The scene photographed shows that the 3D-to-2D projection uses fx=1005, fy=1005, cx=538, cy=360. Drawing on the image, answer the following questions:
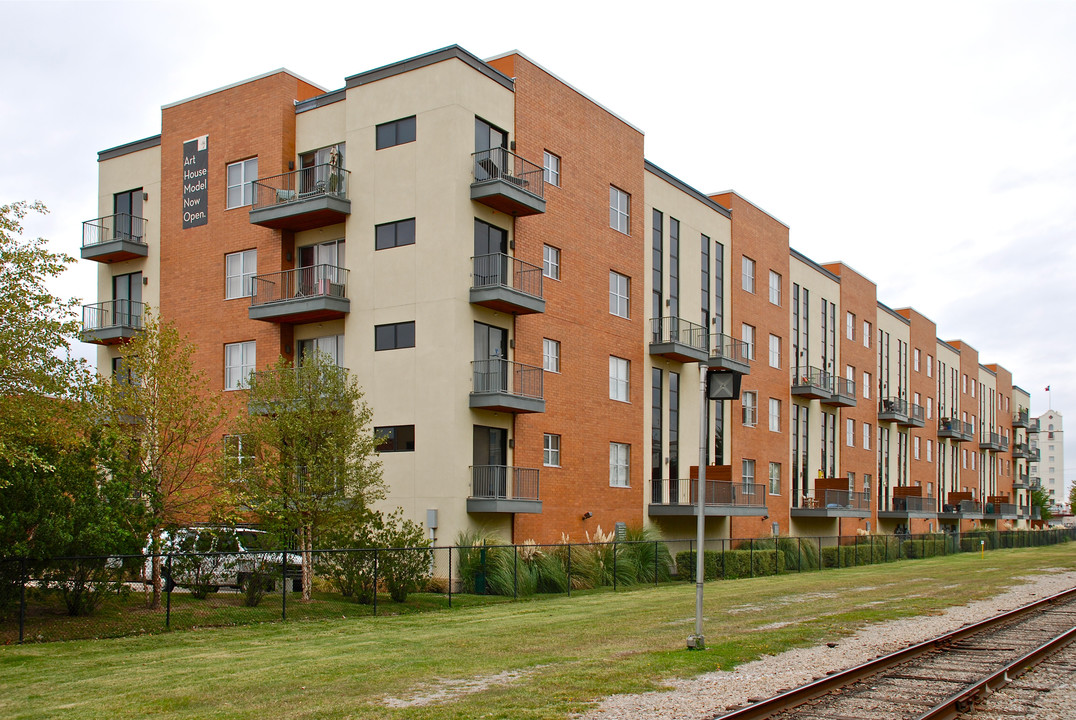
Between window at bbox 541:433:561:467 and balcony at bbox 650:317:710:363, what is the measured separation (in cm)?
765

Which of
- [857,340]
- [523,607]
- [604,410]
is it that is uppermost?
[857,340]

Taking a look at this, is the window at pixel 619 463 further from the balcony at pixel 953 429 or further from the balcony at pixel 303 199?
the balcony at pixel 953 429

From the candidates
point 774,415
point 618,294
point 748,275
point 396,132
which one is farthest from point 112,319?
point 774,415

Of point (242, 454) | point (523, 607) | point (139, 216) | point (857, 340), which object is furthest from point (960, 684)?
point (857, 340)

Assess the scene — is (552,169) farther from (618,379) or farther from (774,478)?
(774,478)

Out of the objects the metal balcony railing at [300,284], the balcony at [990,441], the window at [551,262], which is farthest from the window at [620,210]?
the balcony at [990,441]

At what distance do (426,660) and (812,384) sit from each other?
140 feet

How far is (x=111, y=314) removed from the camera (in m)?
40.9

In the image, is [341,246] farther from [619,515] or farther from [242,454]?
[619,515]

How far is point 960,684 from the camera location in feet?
42.2

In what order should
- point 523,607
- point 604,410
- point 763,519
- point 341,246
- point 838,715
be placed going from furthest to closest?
point 763,519 → point 604,410 → point 341,246 → point 523,607 → point 838,715

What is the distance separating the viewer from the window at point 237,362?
36250 millimetres

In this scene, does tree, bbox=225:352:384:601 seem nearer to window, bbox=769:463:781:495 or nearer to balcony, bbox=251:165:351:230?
balcony, bbox=251:165:351:230

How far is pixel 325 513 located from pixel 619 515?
48.9ft
